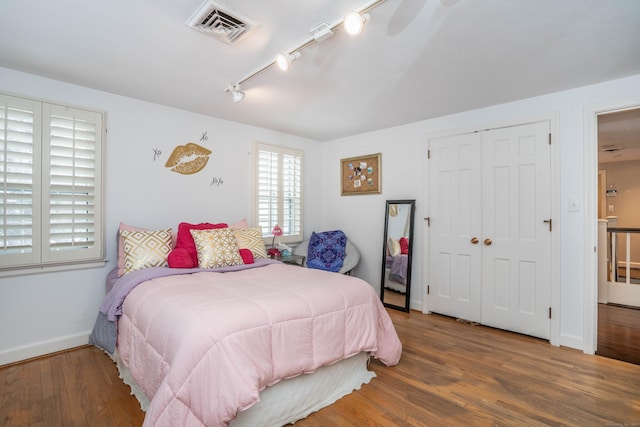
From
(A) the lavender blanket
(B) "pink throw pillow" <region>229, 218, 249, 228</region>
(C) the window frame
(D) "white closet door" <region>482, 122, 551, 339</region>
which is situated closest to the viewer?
(A) the lavender blanket

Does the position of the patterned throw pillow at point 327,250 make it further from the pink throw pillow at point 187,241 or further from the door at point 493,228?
the pink throw pillow at point 187,241

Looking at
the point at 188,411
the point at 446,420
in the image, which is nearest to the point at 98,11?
the point at 188,411

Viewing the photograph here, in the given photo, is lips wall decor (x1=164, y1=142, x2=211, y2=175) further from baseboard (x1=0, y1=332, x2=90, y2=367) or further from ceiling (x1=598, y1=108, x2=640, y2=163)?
ceiling (x1=598, y1=108, x2=640, y2=163)

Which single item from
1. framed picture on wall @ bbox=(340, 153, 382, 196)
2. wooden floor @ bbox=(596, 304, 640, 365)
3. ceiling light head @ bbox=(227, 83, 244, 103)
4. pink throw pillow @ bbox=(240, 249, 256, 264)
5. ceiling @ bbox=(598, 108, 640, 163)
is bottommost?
wooden floor @ bbox=(596, 304, 640, 365)

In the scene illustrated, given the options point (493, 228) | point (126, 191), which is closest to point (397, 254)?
point (493, 228)

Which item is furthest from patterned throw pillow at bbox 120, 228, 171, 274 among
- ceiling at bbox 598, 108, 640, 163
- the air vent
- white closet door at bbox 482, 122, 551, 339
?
ceiling at bbox 598, 108, 640, 163

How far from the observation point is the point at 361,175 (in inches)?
178

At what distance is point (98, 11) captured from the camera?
5.83 feet

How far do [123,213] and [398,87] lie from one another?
288 centimetres

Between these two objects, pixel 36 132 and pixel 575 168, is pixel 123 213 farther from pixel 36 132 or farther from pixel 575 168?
pixel 575 168

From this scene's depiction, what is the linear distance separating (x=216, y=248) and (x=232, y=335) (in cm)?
140

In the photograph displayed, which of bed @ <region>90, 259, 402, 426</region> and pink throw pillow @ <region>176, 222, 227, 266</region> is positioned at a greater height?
pink throw pillow @ <region>176, 222, 227, 266</region>

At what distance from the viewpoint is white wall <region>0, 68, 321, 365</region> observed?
8.51 ft

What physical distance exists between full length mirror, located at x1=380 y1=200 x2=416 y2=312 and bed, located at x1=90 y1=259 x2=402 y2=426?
5.20 feet
